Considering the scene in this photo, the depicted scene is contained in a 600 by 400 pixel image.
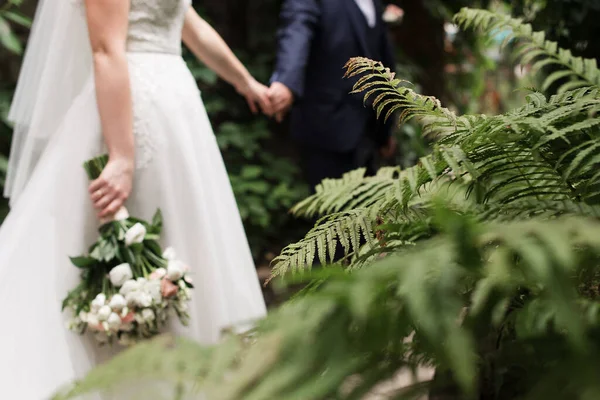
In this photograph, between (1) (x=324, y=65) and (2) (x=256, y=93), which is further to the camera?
(1) (x=324, y=65)

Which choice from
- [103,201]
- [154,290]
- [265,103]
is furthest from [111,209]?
[265,103]

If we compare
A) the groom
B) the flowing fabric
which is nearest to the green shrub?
the flowing fabric

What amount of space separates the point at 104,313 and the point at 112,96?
1.65 feet

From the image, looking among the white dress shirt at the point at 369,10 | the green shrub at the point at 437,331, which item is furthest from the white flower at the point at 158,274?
the white dress shirt at the point at 369,10

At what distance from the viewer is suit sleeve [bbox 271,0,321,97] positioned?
6.98 ft

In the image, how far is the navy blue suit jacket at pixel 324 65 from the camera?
83.9 inches

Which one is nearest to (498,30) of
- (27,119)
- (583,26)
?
(583,26)

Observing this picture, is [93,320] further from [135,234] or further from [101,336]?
[135,234]

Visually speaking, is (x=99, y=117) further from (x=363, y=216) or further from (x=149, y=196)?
(x=363, y=216)

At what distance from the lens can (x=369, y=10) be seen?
229 centimetres

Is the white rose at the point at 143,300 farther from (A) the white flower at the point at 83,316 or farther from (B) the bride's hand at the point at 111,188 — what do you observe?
(B) the bride's hand at the point at 111,188

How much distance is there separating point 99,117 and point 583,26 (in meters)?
1.80

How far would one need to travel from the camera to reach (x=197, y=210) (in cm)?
157

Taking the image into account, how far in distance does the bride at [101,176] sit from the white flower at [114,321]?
17cm
